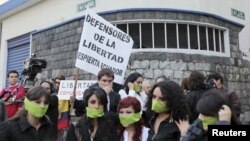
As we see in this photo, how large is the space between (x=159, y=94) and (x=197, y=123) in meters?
0.47

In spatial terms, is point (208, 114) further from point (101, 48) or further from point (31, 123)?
point (101, 48)

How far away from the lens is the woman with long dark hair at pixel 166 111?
2451 mm

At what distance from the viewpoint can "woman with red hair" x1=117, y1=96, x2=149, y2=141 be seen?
2.92m

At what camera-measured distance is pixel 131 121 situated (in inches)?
115

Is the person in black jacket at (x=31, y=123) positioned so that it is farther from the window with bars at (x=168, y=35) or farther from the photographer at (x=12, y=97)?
the window with bars at (x=168, y=35)

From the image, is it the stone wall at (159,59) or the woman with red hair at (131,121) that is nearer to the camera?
the woman with red hair at (131,121)

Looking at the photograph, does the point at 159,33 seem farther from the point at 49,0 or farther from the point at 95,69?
the point at 49,0

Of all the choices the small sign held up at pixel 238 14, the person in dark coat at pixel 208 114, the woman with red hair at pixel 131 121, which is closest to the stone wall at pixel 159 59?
the small sign held up at pixel 238 14

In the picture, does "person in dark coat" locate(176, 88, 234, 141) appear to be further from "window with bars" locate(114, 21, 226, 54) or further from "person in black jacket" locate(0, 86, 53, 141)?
"window with bars" locate(114, 21, 226, 54)

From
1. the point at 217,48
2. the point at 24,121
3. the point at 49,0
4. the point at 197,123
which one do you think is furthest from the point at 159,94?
the point at 49,0

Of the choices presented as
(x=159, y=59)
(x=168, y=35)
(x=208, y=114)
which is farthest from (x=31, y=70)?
(x=208, y=114)

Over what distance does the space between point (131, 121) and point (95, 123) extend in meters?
0.36

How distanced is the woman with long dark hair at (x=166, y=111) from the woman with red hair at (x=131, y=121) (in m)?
0.32

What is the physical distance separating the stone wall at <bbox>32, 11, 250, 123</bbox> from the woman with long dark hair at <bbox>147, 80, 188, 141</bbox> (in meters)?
5.60
